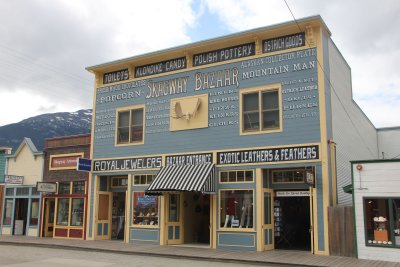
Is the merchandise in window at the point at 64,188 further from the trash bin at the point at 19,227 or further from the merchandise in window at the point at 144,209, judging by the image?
the merchandise in window at the point at 144,209

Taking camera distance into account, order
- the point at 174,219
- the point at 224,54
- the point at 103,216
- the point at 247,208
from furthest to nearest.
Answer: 1. the point at 103,216
2. the point at 174,219
3. the point at 224,54
4. the point at 247,208

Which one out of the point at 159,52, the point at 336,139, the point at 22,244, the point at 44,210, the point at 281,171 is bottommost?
the point at 22,244

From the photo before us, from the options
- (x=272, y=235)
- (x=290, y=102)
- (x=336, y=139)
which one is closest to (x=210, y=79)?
(x=290, y=102)

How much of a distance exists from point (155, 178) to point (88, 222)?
15.3ft

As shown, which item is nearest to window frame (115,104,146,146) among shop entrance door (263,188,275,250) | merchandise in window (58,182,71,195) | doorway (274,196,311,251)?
merchandise in window (58,182,71,195)

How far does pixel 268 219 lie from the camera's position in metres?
16.7

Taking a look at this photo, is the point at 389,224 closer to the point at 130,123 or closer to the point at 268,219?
the point at 268,219

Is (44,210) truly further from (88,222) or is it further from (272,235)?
(272,235)

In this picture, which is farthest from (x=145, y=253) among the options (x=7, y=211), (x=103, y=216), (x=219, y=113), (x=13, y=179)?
(x=7, y=211)

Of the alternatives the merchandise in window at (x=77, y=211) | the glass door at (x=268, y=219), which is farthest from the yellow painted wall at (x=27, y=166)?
the glass door at (x=268, y=219)

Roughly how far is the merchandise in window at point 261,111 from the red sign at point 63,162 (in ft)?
30.0

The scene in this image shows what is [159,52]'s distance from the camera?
19.5 m

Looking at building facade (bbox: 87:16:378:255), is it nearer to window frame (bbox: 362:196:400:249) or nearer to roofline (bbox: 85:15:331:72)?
roofline (bbox: 85:15:331:72)

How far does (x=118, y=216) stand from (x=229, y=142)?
7.32 meters
